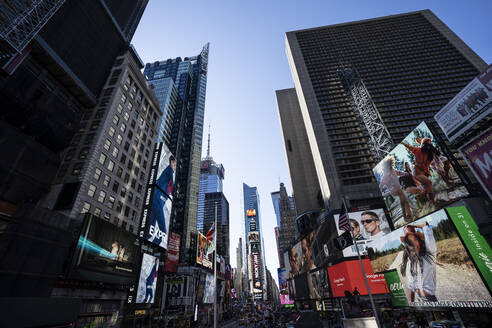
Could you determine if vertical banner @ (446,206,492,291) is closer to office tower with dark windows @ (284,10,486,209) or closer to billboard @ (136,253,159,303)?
office tower with dark windows @ (284,10,486,209)

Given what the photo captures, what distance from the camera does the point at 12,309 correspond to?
10984mm

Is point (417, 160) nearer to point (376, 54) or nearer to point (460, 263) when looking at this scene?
point (460, 263)

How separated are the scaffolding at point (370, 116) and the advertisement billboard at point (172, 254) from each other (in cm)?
5043

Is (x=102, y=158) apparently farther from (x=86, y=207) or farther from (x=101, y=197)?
(x=86, y=207)

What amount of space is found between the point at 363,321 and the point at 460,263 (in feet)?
40.7

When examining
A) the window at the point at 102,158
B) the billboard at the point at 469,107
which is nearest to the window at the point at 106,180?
the window at the point at 102,158

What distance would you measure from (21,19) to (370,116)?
2501 inches

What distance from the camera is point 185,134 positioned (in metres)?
116

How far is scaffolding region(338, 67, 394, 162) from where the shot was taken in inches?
1914

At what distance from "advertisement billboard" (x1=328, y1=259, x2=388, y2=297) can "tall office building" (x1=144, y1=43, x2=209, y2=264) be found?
5826cm

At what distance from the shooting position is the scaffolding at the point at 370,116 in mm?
48625

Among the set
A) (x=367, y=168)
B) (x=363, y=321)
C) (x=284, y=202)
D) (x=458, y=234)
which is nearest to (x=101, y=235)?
(x=363, y=321)

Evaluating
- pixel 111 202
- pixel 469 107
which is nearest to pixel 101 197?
pixel 111 202

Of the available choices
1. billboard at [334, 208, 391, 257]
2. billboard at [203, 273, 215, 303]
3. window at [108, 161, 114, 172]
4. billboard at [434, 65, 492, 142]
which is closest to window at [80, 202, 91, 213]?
window at [108, 161, 114, 172]
